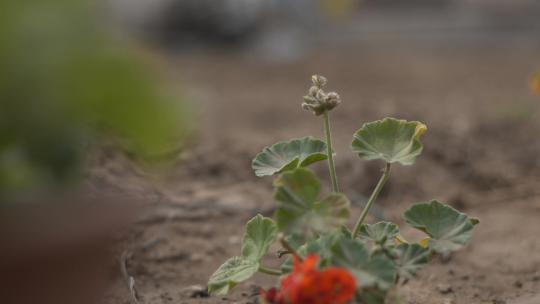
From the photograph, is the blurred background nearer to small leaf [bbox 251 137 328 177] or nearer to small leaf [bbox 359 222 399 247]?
small leaf [bbox 251 137 328 177]

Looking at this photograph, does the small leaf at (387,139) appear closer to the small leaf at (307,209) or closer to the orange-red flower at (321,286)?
the small leaf at (307,209)

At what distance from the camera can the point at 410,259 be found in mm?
1430

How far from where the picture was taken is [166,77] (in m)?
0.99

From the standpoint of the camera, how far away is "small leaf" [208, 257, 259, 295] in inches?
57.6

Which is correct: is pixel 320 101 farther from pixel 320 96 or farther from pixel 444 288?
pixel 444 288

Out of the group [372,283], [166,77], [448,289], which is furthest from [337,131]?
[166,77]

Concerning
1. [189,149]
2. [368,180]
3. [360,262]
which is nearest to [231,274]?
[360,262]

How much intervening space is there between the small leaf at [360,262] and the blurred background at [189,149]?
0.34 m

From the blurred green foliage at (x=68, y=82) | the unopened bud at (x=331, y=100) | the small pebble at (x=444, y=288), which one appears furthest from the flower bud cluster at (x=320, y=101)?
the small pebble at (x=444, y=288)

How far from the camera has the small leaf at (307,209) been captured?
1.35 meters

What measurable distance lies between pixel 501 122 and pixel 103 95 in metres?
3.69

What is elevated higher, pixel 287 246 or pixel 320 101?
pixel 320 101

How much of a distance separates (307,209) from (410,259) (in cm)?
23

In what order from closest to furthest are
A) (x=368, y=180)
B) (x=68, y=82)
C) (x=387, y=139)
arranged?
(x=68, y=82) → (x=387, y=139) → (x=368, y=180)
